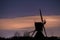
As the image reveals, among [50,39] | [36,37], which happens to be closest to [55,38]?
[50,39]

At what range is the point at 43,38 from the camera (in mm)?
88500

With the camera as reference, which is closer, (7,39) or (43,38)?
(43,38)

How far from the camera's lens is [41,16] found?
96188 mm

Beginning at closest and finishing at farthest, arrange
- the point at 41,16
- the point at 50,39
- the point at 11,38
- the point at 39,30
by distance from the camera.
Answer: the point at 39,30
the point at 41,16
the point at 50,39
the point at 11,38

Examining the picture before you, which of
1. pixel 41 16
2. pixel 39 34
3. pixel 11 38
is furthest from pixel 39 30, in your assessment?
pixel 11 38

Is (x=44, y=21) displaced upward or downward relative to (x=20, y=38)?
upward

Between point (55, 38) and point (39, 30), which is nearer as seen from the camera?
point (39, 30)

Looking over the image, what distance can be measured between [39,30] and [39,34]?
1.05 meters

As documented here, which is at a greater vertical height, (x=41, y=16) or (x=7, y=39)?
(x=41, y=16)

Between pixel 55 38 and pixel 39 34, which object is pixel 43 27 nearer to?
pixel 39 34

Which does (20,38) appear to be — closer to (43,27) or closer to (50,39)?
(50,39)

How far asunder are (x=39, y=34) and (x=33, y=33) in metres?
2.67

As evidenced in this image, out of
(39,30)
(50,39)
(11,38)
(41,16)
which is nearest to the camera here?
(39,30)

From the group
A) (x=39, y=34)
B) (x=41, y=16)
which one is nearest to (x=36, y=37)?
(x=39, y=34)
